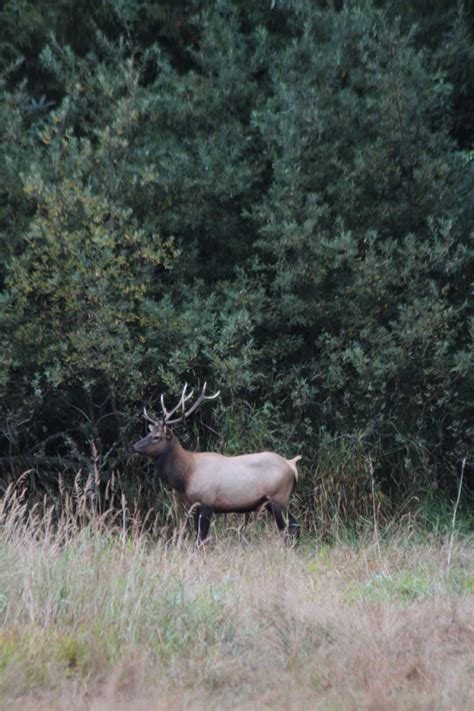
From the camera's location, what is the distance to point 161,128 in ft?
45.7

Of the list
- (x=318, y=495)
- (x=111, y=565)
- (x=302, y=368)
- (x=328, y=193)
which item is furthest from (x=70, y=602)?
(x=328, y=193)

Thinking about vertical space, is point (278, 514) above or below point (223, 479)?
below

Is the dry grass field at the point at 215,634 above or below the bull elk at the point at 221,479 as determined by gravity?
below

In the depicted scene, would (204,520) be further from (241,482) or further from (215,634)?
(215,634)

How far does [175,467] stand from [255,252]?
355 cm

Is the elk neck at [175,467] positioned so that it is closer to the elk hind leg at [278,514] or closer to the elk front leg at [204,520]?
the elk front leg at [204,520]

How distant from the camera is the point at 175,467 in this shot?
11047 mm

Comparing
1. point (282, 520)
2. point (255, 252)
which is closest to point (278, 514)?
point (282, 520)

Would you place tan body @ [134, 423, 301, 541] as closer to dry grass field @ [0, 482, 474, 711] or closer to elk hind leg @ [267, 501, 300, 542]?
elk hind leg @ [267, 501, 300, 542]

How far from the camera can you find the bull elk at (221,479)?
10.8 metres

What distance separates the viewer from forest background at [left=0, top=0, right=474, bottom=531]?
12.3 metres

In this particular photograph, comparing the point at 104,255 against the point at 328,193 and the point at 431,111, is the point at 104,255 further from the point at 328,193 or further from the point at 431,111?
the point at 431,111

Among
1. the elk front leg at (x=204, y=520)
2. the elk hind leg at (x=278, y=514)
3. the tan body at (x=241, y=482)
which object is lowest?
the elk front leg at (x=204, y=520)

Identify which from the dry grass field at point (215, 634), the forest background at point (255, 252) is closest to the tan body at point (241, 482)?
the forest background at point (255, 252)
